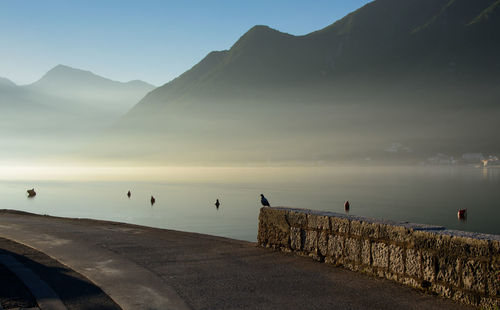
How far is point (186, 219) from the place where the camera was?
47.5 meters

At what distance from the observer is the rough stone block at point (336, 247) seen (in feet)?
28.9

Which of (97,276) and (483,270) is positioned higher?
(483,270)

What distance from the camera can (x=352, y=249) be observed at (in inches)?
338

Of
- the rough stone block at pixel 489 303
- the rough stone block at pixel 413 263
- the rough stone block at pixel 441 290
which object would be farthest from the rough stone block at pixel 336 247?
the rough stone block at pixel 489 303

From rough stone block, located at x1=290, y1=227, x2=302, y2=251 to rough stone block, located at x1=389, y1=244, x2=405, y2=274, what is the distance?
2454 millimetres

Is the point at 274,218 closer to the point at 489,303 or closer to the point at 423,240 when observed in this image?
the point at 423,240

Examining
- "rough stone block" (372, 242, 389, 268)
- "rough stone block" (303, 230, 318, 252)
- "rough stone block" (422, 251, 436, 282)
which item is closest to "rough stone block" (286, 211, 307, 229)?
"rough stone block" (303, 230, 318, 252)

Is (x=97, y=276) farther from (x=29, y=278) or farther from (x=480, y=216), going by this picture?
(x=480, y=216)

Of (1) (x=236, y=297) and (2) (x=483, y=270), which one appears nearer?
(2) (x=483, y=270)

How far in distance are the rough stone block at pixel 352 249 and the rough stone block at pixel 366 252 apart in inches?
3.7

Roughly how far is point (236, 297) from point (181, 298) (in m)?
0.83

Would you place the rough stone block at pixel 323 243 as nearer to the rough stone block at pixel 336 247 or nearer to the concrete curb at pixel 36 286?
the rough stone block at pixel 336 247

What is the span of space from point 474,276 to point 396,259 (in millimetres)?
1450

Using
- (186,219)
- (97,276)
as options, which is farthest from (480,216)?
(97,276)
